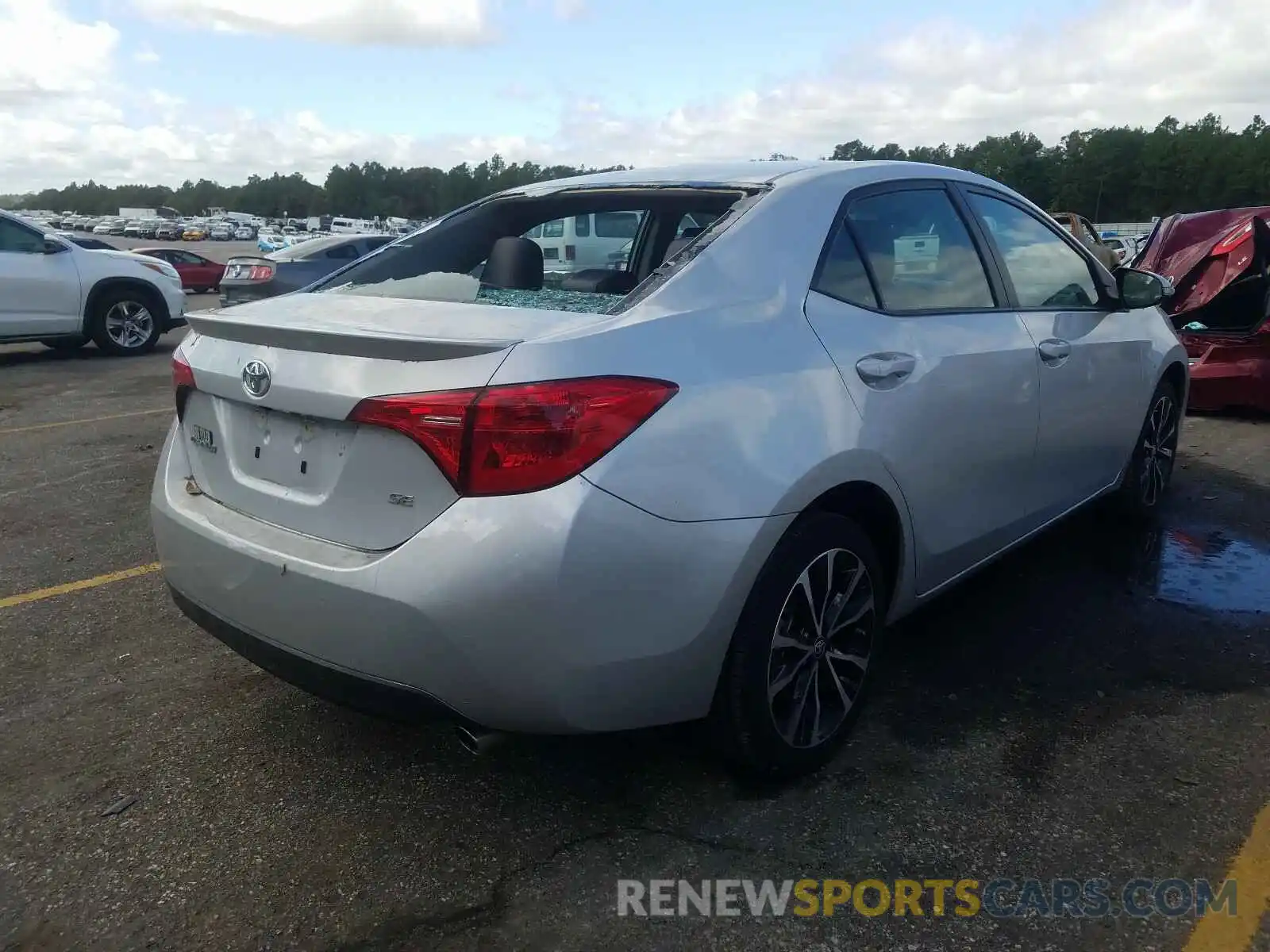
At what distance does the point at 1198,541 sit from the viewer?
4855 millimetres

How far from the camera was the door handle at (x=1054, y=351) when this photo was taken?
3.60 meters

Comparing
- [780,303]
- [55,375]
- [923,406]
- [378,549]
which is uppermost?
[780,303]

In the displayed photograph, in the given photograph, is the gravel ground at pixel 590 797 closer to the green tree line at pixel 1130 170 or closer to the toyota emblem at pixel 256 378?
the toyota emblem at pixel 256 378

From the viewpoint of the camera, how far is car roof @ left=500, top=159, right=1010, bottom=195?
3.02m

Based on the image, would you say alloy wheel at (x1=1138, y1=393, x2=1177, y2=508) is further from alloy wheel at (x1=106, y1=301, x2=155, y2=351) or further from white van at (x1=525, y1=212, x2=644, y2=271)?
alloy wheel at (x1=106, y1=301, x2=155, y2=351)

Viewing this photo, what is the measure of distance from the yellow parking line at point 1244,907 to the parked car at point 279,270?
1146 cm

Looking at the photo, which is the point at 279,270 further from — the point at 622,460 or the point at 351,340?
the point at 622,460

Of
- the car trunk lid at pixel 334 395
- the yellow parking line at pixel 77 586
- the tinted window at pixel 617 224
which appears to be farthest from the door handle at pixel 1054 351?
the yellow parking line at pixel 77 586

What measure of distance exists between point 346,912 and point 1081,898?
64.7 inches

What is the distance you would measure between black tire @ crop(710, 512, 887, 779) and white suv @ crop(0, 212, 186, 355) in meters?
10.7

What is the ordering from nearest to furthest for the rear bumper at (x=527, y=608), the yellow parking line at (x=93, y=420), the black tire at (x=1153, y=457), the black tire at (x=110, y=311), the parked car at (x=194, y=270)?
the rear bumper at (x=527, y=608)
the black tire at (x=1153, y=457)
the yellow parking line at (x=93, y=420)
the black tire at (x=110, y=311)
the parked car at (x=194, y=270)

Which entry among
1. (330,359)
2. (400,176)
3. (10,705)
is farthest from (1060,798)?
(400,176)

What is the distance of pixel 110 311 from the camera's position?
465 inches

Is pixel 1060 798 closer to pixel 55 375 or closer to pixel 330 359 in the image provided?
pixel 330 359
